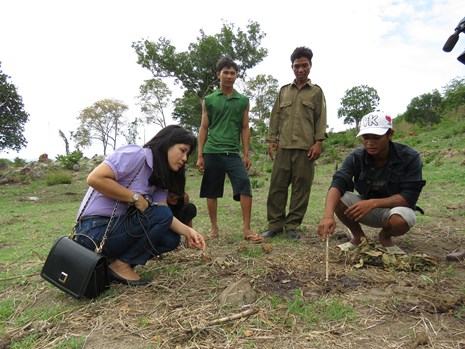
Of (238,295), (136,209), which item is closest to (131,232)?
(136,209)

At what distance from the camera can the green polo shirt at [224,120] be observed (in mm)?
4055

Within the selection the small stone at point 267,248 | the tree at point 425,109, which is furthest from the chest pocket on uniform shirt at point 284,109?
the tree at point 425,109

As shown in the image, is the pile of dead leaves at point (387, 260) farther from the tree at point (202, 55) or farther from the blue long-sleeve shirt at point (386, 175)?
the tree at point (202, 55)

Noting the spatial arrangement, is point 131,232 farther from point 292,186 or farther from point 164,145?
point 292,186

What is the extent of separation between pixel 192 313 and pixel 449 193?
549 centimetres

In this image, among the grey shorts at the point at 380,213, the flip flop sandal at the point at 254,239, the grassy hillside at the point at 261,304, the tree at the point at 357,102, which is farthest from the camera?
the tree at the point at 357,102

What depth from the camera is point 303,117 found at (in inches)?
158

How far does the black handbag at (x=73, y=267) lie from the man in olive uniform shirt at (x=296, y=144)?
78.6 inches

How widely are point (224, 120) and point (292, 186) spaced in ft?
3.00

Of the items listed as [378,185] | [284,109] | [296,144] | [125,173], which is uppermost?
[284,109]

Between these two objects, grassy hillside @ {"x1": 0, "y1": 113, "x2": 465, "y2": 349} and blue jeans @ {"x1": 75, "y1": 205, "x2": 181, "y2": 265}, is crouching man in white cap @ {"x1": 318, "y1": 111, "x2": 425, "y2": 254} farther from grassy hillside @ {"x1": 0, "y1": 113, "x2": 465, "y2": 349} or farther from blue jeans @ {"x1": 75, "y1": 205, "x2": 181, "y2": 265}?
blue jeans @ {"x1": 75, "y1": 205, "x2": 181, "y2": 265}

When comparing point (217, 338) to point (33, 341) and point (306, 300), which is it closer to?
point (306, 300)

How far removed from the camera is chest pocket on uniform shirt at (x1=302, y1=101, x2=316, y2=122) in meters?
4.00

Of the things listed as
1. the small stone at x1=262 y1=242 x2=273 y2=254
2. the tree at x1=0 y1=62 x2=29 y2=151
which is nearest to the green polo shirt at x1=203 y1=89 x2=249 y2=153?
the small stone at x1=262 y1=242 x2=273 y2=254
